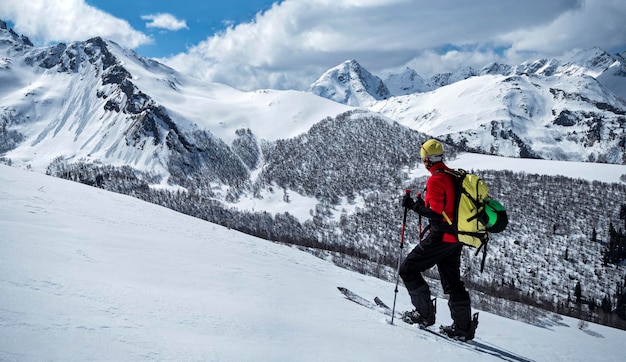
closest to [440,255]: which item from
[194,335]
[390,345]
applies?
[390,345]

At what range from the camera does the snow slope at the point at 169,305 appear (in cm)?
427

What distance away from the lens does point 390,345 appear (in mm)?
6848

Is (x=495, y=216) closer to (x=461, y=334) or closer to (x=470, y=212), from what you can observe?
(x=470, y=212)

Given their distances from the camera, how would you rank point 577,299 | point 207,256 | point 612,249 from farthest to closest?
point 612,249 < point 577,299 < point 207,256

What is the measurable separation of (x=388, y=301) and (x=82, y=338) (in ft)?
32.8

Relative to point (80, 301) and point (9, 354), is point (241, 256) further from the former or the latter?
point (9, 354)

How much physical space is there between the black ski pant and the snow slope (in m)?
1.05

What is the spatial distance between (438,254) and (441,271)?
588 mm

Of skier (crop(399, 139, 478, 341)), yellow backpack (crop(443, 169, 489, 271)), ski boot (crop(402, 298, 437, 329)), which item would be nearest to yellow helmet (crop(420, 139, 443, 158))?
skier (crop(399, 139, 478, 341))

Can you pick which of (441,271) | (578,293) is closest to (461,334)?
(441,271)

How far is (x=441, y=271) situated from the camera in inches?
362

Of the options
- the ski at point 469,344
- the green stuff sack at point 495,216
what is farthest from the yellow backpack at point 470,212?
the ski at point 469,344

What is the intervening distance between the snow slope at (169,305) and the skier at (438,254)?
97 centimetres

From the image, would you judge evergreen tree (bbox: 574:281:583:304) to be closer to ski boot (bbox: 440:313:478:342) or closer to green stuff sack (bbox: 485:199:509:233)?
ski boot (bbox: 440:313:478:342)
